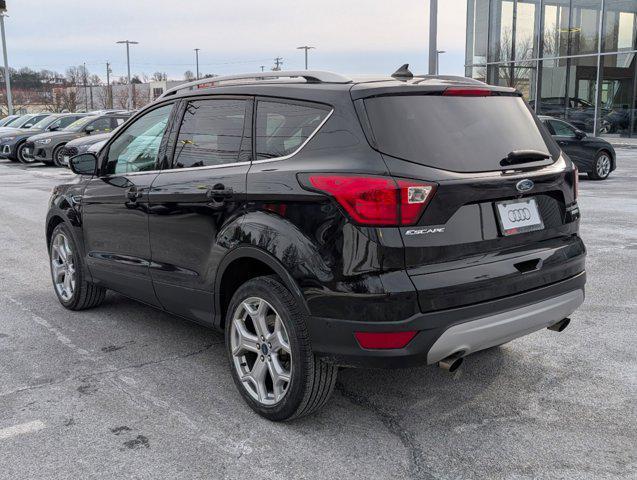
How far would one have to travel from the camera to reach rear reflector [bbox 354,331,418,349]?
3135mm

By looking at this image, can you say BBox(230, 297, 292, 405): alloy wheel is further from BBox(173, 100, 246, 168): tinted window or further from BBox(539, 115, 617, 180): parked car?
BBox(539, 115, 617, 180): parked car

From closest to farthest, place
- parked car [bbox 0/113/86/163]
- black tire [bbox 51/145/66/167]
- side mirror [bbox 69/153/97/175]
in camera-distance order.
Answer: side mirror [bbox 69/153/97/175] → black tire [bbox 51/145/66/167] → parked car [bbox 0/113/86/163]

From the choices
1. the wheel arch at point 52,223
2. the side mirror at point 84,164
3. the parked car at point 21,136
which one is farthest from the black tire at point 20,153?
the side mirror at point 84,164

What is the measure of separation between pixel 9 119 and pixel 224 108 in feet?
110

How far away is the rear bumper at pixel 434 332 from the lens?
3.15m

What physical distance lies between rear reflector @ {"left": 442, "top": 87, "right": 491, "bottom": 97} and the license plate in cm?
63

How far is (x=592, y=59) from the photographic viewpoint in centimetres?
3030

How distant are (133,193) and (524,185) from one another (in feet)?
8.39

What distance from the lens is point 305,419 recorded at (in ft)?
11.9

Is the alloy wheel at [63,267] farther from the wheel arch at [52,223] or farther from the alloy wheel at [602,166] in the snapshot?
the alloy wheel at [602,166]

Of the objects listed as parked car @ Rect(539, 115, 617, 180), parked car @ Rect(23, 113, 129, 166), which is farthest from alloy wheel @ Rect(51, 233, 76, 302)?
parked car @ Rect(23, 113, 129, 166)

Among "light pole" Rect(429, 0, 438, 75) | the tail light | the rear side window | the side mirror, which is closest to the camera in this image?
the tail light

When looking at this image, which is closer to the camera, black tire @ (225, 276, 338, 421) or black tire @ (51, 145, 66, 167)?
black tire @ (225, 276, 338, 421)

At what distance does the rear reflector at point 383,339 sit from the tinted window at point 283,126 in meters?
1.03
